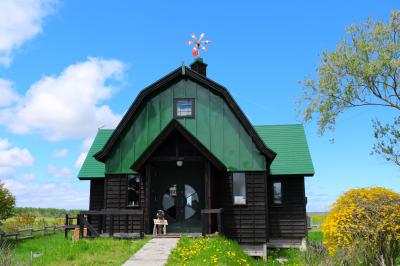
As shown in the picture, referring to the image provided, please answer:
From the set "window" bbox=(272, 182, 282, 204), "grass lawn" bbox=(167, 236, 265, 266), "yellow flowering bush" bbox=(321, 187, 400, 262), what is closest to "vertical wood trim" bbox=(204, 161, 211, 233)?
"grass lawn" bbox=(167, 236, 265, 266)

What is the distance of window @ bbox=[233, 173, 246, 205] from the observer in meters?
20.2

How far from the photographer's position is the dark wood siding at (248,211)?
781 inches

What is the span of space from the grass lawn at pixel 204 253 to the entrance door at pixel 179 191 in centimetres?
338

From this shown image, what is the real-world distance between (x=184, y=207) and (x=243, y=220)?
9.29 ft

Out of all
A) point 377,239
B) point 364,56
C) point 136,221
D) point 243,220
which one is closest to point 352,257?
point 377,239

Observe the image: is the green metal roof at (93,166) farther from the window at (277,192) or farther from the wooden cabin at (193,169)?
the window at (277,192)

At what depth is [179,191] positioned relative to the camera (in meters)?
20.0

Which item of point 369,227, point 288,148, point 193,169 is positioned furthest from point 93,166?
point 369,227

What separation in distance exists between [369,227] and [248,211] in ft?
23.8

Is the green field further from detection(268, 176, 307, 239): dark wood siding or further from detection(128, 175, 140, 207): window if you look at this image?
detection(268, 176, 307, 239): dark wood siding

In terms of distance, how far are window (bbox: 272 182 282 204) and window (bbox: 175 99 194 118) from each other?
20.0ft

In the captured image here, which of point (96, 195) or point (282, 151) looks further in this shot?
point (282, 151)

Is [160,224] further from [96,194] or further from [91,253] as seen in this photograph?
[96,194]

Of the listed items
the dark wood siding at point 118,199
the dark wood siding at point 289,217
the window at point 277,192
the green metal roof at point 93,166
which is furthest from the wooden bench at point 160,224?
the window at point 277,192
